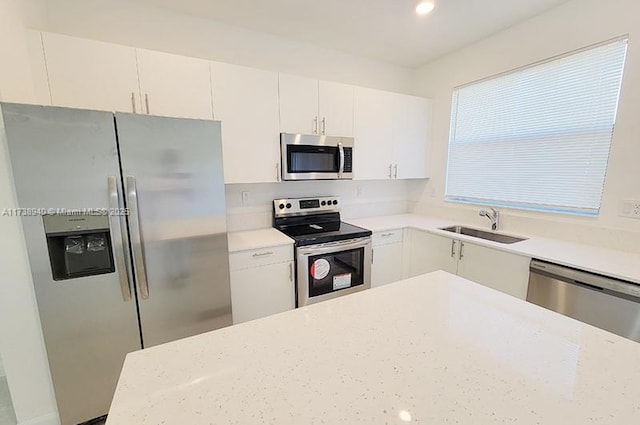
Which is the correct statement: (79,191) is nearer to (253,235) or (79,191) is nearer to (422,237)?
(253,235)

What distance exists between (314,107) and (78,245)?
78.0 inches

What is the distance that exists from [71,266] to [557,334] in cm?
222

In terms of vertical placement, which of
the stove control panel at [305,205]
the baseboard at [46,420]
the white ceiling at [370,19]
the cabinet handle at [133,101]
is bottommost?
the baseboard at [46,420]

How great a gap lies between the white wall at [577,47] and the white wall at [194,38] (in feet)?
3.83

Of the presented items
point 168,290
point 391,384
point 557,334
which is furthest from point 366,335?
point 168,290

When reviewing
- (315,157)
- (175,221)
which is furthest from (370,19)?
(175,221)

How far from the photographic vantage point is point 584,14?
1.89 metres

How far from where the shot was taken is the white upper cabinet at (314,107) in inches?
90.1

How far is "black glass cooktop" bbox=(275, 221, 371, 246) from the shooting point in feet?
7.27

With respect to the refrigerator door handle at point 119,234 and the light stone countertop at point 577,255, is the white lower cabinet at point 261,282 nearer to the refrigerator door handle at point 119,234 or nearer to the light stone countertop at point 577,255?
the refrigerator door handle at point 119,234

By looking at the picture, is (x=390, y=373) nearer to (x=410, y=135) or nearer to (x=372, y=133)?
(x=372, y=133)

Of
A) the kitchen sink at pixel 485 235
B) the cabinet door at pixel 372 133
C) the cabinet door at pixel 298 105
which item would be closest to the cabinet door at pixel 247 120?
the cabinet door at pixel 298 105

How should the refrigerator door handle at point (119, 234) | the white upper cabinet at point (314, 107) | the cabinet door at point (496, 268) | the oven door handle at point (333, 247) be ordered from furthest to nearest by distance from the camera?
the white upper cabinet at point (314, 107), the oven door handle at point (333, 247), the cabinet door at point (496, 268), the refrigerator door handle at point (119, 234)

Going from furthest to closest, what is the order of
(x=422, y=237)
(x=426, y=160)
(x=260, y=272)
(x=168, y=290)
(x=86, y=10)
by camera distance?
(x=426, y=160), (x=422, y=237), (x=260, y=272), (x=86, y=10), (x=168, y=290)
